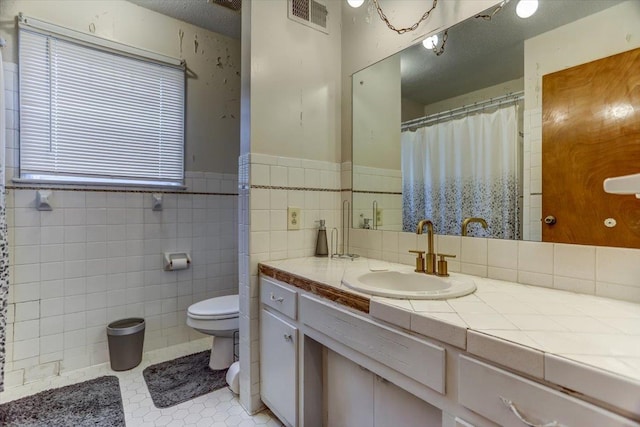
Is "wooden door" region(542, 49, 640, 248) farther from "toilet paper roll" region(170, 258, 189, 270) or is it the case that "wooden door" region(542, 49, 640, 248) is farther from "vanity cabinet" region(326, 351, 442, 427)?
"toilet paper roll" region(170, 258, 189, 270)

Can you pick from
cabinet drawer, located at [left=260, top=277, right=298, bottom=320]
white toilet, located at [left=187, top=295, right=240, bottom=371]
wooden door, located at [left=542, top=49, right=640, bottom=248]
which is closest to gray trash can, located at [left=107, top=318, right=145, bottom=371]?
white toilet, located at [left=187, top=295, right=240, bottom=371]

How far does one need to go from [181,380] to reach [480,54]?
2.44 metres

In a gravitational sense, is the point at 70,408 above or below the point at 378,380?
below

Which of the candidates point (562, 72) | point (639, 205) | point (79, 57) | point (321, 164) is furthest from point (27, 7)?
point (639, 205)

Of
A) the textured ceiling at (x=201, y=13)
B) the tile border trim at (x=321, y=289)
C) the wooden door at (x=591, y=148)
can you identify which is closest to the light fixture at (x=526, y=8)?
the wooden door at (x=591, y=148)

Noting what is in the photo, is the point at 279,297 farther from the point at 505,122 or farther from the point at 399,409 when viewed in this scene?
the point at 505,122

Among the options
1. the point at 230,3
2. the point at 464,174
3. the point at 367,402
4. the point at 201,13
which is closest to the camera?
the point at 367,402

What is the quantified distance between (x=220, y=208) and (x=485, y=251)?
2071 millimetres

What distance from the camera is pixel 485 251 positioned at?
128 cm

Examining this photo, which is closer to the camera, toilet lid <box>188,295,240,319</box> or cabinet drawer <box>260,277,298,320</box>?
cabinet drawer <box>260,277,298,320</box>

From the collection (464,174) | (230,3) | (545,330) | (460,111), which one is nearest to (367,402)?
(545,330)

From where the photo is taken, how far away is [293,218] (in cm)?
175

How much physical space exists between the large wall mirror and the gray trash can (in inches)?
69.0

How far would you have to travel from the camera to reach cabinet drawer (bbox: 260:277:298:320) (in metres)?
1.37
